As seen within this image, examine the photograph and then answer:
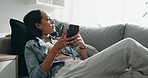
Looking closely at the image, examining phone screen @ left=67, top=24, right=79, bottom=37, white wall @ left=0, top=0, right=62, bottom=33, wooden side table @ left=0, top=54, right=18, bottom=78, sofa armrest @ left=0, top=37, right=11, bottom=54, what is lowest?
wooden side table @ left=0, top=54, right=18, bottom=78

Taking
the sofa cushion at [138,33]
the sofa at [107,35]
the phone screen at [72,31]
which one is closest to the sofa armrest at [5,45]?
the sofa at [107,35]

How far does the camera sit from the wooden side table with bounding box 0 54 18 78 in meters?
1.35

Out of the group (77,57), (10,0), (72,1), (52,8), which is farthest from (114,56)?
(72,1)

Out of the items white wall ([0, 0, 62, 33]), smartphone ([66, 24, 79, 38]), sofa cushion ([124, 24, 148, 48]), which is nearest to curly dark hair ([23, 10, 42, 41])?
smartphone ([66, 24, 79, 38])

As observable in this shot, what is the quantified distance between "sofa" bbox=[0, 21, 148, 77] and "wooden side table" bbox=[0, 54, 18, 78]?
0.70 feet

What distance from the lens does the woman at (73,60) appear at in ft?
3.49

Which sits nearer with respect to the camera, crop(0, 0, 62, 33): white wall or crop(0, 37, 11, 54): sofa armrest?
crop(0, 37, 11, 54): sofa armrest

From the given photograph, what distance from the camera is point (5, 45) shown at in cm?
159

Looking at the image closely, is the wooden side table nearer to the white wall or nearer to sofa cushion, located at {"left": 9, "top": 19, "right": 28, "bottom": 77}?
sofa cushion, located at {"left": 9, "top": 19, "right": 28, "bottom": 77}

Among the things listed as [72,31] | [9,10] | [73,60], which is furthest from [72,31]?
[9,10]

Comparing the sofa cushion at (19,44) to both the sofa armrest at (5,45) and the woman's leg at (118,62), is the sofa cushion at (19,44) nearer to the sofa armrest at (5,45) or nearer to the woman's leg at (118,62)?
the sofa armrest at (5,45)

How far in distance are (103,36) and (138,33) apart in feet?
0.97

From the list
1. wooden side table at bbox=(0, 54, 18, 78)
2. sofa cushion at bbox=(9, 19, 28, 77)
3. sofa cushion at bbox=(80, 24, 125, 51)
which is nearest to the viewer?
wooden side table at bbox=(0, 54, 18, 78)

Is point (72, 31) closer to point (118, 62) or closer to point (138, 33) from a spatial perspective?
point (118, 62)
